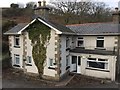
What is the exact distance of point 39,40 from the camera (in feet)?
60.0

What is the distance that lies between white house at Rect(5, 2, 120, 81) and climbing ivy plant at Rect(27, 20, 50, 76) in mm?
360

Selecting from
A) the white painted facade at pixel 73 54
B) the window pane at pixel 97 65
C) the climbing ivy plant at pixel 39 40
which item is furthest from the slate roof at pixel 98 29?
the climbing ivy plant at pixel 39 40

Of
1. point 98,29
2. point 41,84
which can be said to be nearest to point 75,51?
point 98,29

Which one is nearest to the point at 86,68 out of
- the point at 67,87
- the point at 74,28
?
the point at 67,87

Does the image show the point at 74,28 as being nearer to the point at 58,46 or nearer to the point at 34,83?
the point at 58,46

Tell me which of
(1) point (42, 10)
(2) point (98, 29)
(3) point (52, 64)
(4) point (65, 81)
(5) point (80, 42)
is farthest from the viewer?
(5) point (80, 42)

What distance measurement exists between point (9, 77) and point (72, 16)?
26.7 metres

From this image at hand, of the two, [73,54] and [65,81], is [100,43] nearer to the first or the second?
→ [73,54]

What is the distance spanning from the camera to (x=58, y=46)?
56.9 ft

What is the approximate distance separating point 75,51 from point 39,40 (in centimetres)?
448

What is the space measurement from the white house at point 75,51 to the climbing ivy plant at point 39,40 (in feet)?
1.18

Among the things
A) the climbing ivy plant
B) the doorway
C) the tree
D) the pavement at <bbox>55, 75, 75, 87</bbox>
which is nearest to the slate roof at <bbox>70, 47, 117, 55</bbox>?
the doorway

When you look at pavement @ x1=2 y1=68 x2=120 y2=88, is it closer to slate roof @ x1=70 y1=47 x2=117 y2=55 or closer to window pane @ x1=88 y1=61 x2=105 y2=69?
window pane @ x1=88 y1=61 x2=105 y2=69

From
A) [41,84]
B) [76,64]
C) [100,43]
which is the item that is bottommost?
[41,84]
